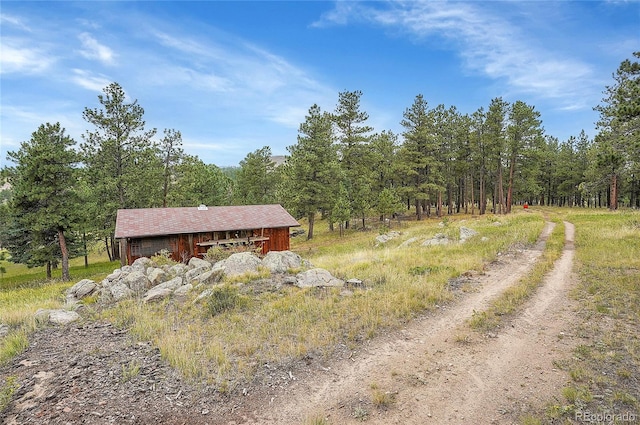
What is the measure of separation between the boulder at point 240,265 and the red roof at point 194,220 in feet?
25.0

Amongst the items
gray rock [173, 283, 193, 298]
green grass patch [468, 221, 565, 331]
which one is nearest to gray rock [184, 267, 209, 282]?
gray rock [173, 283, 193, 298]

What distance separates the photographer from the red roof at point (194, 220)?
21.3 metres

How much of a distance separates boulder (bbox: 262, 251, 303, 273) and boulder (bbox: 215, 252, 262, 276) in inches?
22.6

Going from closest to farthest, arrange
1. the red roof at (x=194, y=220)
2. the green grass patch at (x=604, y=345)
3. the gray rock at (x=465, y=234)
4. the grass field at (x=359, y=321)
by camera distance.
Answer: the green grass patch at (x=604, y=345) → the grass field at (x=359, y=321) → the red roof at (x=194, y=220) → the gray rock at (x=465, y=234)

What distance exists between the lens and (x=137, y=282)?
14102mm

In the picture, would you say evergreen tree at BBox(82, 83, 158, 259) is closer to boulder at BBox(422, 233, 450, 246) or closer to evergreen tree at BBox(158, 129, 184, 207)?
evergreen tree at BBox(158, 129, 184, 207)

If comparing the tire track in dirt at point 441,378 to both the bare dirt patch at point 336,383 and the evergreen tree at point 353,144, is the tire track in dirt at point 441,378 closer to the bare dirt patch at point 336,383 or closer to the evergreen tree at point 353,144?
the bare dirt patch at point 336,383

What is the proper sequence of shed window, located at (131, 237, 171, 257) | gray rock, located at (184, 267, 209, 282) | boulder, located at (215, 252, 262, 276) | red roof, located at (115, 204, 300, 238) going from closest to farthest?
gray rock, located at (184, 267, 209, 282), boulder, located at (215, 252, 262, 276), shed window, located at (131, 237, 171, 257), red roof, located at (115, 204, 300, 238)

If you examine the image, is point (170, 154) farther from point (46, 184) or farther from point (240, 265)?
point (240, 265)

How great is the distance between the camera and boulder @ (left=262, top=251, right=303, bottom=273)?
15.3m

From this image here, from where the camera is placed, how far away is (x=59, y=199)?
22906 mm

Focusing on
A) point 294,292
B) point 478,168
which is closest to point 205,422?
point 294,292

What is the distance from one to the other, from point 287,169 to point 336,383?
31946mm

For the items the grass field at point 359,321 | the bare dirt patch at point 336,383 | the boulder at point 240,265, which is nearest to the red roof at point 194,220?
the grass field at point 359,321
